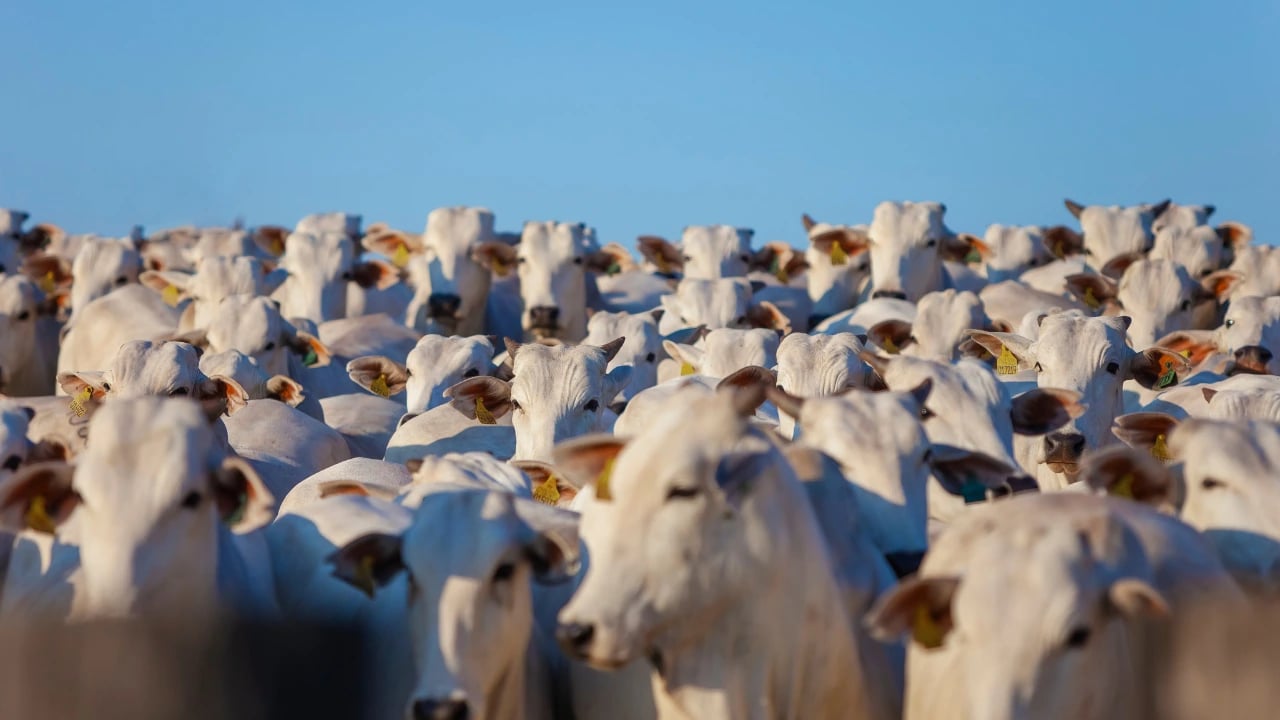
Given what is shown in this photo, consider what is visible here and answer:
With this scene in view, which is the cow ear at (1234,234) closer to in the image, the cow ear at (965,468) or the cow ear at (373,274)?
the cow ear at (373,274)

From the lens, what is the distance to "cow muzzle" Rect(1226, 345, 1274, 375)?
37.4 ft

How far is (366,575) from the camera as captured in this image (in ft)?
18.7

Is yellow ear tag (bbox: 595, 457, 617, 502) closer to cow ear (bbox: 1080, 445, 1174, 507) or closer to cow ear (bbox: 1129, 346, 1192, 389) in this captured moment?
cow ear (bbox: 1080, 445, 1174, 507)

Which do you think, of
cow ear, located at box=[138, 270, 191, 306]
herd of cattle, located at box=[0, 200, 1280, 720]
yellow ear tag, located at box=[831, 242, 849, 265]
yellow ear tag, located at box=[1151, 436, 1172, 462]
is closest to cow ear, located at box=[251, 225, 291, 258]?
cow ear, located at box=[138, 270, 191, 306]

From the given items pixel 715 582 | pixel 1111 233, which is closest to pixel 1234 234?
pixel 1111 233

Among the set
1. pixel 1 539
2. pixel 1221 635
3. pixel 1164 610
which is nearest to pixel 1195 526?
pixel 1221 635

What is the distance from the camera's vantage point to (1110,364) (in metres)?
9.72

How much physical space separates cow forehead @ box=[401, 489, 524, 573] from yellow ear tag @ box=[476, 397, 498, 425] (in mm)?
4371

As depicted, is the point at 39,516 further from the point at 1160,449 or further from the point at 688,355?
the point at 688,355

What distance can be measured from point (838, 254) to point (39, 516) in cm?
1115

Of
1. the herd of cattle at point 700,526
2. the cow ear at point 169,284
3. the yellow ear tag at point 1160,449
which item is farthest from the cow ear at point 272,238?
the yellow ear tag at point 1160,449

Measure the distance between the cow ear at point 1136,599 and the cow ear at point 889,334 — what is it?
770 cm

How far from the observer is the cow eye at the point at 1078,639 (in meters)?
4.72

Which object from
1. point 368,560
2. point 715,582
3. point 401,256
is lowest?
point 715,582
